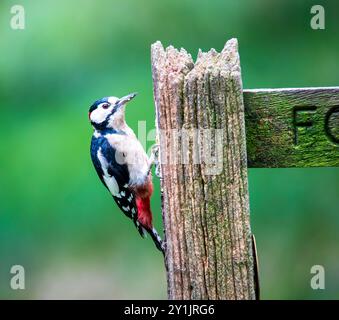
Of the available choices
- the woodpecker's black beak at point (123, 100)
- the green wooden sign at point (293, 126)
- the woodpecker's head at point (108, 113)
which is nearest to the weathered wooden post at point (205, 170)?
the green wooden sign at point (293, 126)

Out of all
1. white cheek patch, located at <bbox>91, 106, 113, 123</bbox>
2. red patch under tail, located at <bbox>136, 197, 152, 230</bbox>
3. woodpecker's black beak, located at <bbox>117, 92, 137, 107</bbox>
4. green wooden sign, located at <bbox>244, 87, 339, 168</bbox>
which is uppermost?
woodpecker's black beak, located at <bbox>117, 92, 137, 107</bbox>

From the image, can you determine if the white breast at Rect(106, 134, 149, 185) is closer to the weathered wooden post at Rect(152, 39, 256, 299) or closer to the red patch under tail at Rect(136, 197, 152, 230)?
the red patch under tail at Rect(136, 197, 152, 230)

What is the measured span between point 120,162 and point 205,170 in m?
2.27

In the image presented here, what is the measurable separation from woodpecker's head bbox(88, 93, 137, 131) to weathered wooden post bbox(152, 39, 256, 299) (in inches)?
84.7

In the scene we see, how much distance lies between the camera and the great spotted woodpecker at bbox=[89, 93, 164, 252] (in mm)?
4348

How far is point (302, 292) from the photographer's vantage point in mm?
4922

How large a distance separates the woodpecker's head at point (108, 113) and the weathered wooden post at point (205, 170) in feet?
7.06

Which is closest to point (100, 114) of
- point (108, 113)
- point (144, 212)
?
point (108, 113)

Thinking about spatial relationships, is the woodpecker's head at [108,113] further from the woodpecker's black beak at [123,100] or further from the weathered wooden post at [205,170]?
the weathered wooden post at [205,170]

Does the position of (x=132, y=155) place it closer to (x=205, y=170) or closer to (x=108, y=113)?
(x=108, y=113)

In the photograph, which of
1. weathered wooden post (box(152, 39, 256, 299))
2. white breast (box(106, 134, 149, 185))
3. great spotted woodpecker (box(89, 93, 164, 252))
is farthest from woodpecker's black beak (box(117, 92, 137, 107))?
weathered wooden post (box(152, 39, 256, 299))

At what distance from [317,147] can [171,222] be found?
46 cm

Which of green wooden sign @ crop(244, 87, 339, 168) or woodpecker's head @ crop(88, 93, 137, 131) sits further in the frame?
woodpecker's head @ crop(88, 93, 137, 131)

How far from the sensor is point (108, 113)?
4.37m
